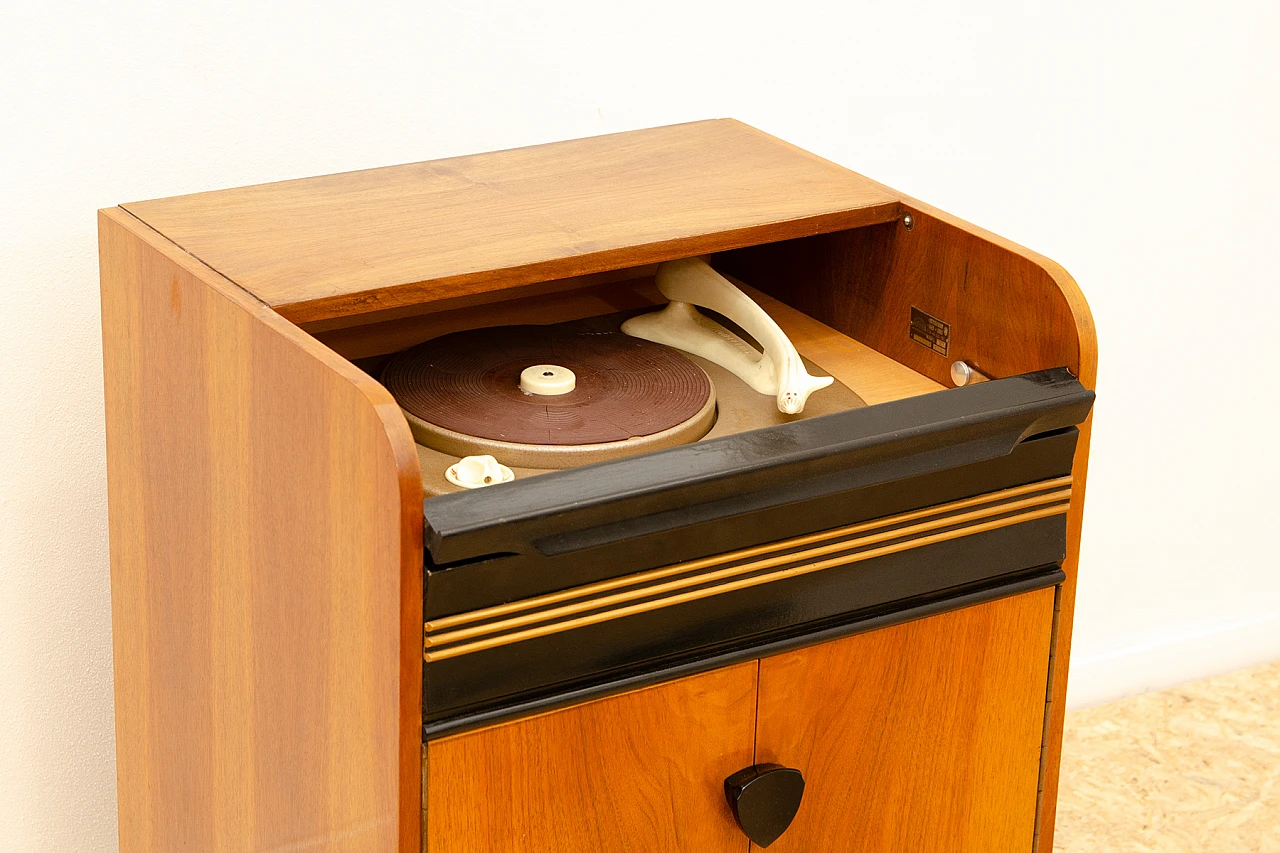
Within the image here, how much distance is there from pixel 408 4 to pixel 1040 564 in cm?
80

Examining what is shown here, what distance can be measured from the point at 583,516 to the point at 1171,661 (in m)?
1.63

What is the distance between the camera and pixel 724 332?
144cm

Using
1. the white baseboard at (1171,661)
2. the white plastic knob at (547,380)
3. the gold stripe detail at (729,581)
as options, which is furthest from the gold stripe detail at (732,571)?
the white baseboard at (1171,661)

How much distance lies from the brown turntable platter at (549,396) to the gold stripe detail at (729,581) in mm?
140

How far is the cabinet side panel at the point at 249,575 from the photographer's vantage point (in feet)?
3.39

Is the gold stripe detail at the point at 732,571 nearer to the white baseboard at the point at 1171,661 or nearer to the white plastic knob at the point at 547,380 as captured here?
the white plastic knob at the point at 547,380

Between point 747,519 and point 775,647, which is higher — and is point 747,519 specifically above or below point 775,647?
above

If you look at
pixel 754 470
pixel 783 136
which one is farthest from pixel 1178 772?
pixel 754 470

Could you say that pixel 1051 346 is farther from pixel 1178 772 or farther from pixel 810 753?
pixel 1178 772

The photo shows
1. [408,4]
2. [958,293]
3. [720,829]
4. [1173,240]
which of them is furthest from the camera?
[1173,240]

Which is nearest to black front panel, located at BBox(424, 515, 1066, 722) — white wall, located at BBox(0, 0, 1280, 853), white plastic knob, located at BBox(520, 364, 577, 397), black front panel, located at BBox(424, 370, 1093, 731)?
black front panel, located at BBox(424, 370, 1093, 731)

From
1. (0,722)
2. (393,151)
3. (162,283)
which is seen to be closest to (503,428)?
(162,283)

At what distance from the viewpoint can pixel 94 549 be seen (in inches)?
63.4

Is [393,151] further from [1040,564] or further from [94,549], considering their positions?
[1040,564]
